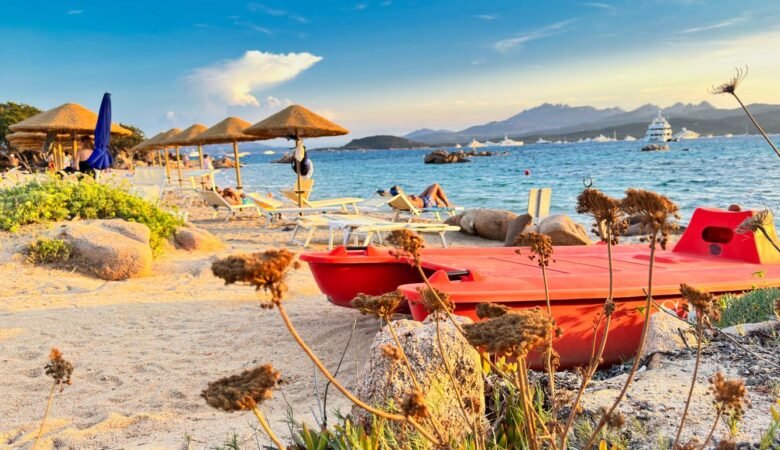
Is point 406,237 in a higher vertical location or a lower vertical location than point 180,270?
higher

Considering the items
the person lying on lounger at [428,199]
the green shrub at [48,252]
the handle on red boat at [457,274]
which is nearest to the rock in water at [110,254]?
the green shrub at [48,252]

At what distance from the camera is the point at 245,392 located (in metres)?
0.98

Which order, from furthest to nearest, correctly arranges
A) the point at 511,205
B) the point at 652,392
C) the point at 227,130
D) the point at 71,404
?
the point at 511,205 → the point at 227,130 → the point at 71,404 → the point at 652,392

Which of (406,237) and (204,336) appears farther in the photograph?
(204,336)

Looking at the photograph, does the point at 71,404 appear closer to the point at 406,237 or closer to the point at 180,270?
the point at 406,237

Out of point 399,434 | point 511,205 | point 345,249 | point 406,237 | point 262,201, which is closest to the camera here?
point 406,237

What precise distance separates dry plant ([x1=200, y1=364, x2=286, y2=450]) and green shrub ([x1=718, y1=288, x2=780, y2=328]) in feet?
10.3

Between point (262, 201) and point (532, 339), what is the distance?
12005mm

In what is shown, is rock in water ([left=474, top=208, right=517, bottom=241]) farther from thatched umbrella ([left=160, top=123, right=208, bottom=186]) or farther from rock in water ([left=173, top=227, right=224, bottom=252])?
thatched umbrella ([left=160, top=123, right=208, bottom=186])

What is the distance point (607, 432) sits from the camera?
2.06 m

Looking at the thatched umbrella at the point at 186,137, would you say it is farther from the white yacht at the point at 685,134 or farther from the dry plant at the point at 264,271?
the white yacht at the point at 685,134

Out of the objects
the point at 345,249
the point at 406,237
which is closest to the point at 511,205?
the point at 345,249

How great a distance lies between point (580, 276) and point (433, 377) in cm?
209

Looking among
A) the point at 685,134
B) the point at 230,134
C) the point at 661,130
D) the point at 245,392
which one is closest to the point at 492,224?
the point at 230,134
